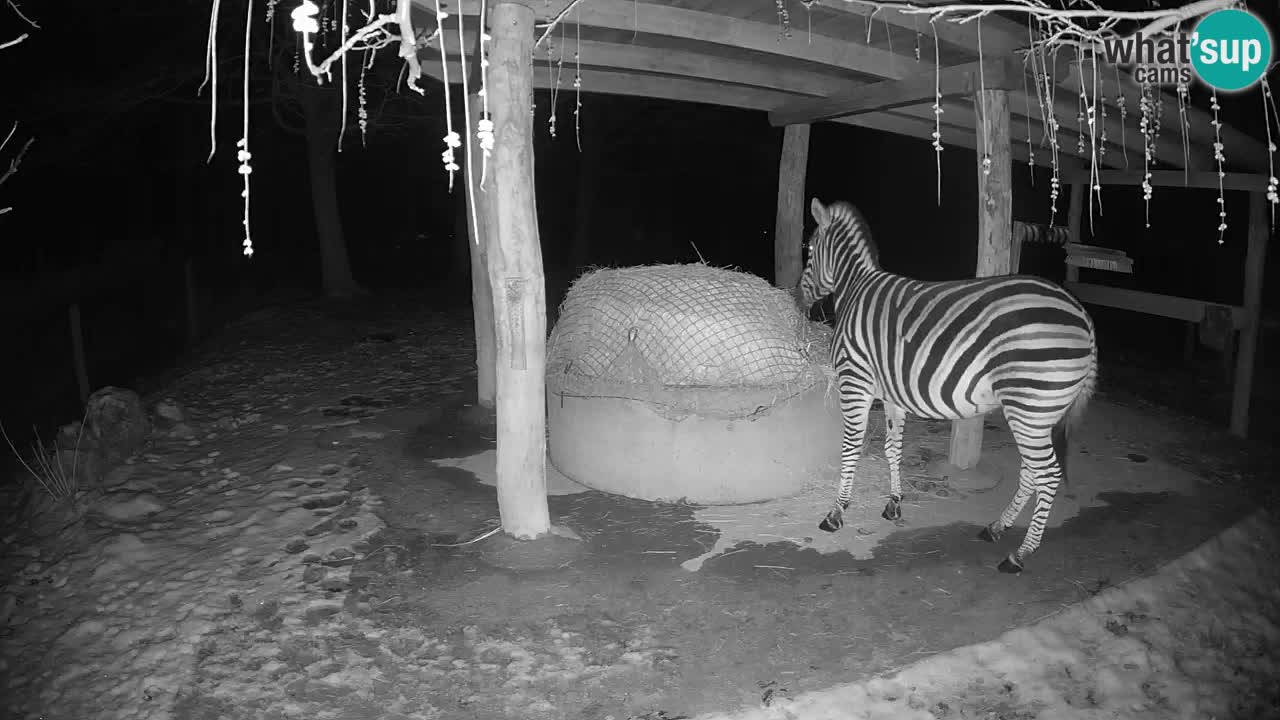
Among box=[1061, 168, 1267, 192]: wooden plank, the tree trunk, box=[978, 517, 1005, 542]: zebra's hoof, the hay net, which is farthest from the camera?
the tree trunk

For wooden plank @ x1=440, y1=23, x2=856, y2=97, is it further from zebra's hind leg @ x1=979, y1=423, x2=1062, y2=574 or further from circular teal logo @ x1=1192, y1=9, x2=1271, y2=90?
zebra's hind leg @ x1=979, y1=423, x2=1062, y2=574

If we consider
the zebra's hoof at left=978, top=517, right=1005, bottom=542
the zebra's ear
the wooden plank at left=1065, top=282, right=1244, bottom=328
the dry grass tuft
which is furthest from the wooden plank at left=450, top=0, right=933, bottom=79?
the dry grass tuft

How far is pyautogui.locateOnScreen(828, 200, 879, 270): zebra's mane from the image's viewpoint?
5.75 metres

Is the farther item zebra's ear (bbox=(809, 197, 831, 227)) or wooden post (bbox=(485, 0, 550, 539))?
zebra's ear (bbox=(809, 197, 831, 227))

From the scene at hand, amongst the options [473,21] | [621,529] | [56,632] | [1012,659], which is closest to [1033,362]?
[1012,659]

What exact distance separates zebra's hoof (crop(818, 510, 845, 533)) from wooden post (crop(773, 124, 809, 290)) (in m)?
4.35

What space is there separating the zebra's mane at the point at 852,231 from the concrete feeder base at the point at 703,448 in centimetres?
96

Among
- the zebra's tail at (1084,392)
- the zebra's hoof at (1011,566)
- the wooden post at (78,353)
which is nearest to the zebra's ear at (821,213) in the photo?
the zebra's tail at (1084,392)

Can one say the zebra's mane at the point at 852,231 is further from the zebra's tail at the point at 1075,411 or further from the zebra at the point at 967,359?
the zebra's tail at the point at 1075,411

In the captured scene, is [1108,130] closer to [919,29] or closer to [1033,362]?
[919,29]

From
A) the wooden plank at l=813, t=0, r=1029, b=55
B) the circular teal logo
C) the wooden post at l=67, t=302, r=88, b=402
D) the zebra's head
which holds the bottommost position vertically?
the wooden post at l=67, t=302, r=88, b=402

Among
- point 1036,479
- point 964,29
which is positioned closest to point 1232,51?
point 964,29

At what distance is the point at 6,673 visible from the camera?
3703 mm

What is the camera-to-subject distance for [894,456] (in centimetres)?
559
